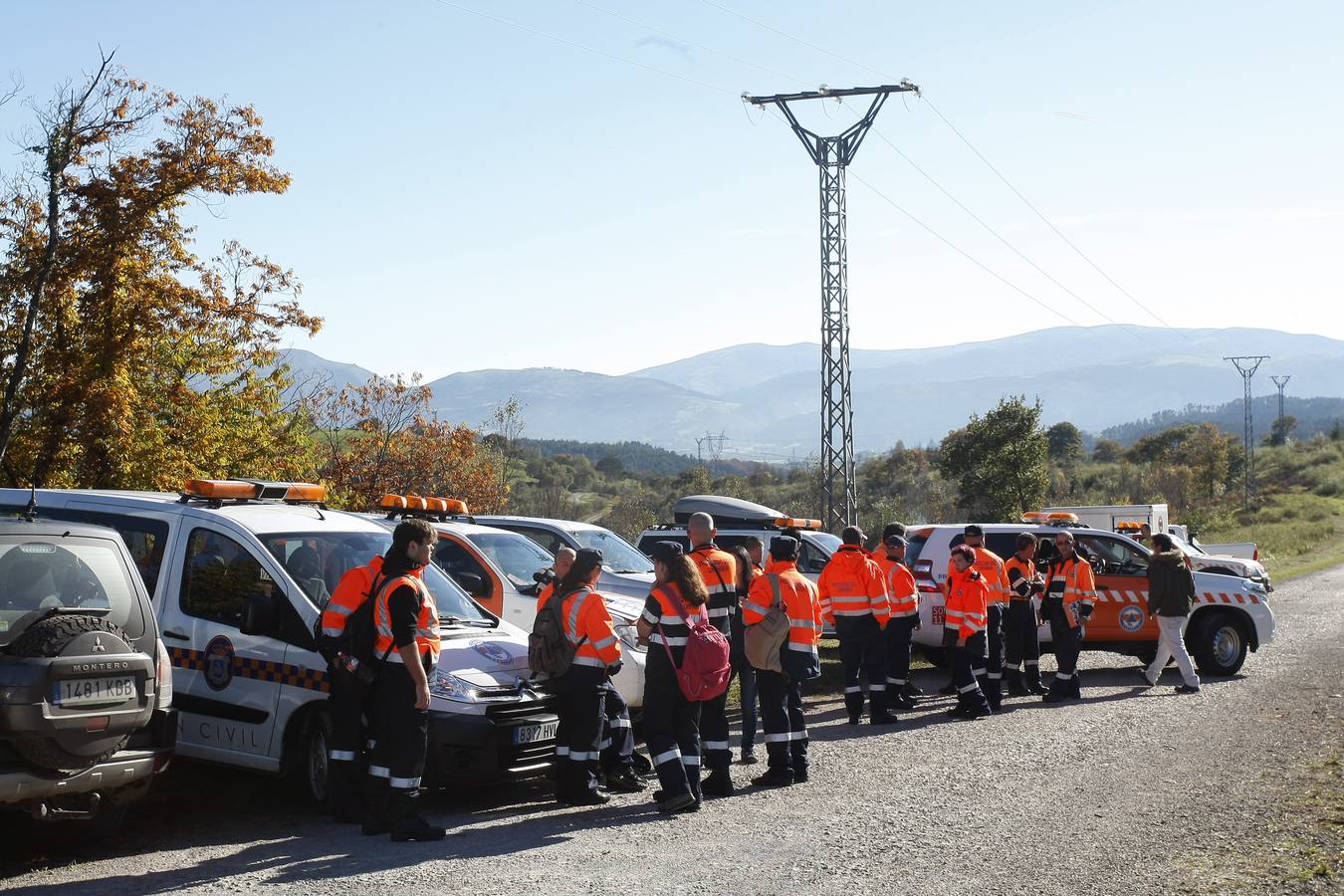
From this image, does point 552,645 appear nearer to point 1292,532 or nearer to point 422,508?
point 422,508

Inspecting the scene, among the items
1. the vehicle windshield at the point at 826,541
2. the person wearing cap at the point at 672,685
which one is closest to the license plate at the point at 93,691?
the person wearing cap at the point at 672,685

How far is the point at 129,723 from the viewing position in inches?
266

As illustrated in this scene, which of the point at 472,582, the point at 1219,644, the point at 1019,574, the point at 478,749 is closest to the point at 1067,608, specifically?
the point at 1019,574

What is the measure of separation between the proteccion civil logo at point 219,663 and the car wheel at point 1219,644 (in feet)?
40.3

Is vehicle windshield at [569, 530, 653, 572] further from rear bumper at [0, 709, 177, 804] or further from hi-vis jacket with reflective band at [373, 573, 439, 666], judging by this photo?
rear bumper at [0, 709, 177, 804]

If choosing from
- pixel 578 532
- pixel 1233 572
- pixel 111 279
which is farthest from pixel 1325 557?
pixel 111 279

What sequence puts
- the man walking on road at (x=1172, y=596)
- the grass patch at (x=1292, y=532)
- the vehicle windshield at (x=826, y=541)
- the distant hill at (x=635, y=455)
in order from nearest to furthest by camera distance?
the man walking on road at (x=1172, y=596)
the vehicle windshield at (x=826, y=541)
the grass patch at (x=1292, y=532)
the distant hill at (x=635, y=455)

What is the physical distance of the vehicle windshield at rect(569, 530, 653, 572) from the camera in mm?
14547

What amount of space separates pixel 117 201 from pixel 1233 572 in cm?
1565

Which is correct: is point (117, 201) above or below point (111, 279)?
above

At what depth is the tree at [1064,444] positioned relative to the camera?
Result: 266ft

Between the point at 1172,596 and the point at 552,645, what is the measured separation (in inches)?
352

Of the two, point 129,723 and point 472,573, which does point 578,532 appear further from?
point 129,723

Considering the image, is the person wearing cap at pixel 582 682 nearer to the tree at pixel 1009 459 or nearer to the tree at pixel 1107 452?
A: the tree at pixel 1009 459
